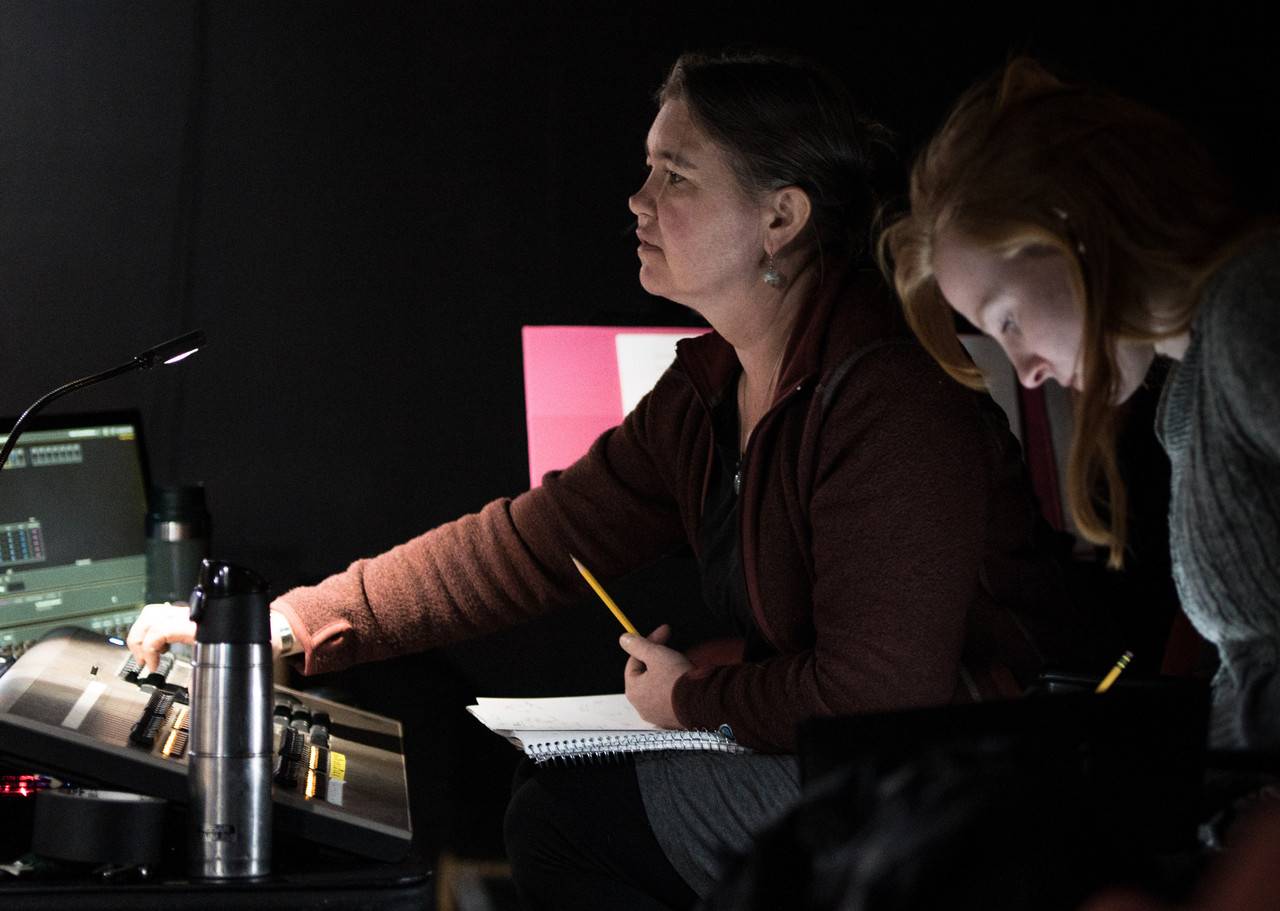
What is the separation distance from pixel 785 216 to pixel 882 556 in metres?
0.50

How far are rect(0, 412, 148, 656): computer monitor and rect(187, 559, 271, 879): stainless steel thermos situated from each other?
0.86 m

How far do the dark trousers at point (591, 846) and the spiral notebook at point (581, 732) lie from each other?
30 millimetres

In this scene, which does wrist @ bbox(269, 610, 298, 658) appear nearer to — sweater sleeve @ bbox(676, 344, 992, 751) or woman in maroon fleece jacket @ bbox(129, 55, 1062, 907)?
woman in maroon fleece jacket @ bbox(129, 55, 1062, 907)

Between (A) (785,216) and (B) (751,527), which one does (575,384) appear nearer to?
(A) (785,216)

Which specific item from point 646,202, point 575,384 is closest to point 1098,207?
point 646,202

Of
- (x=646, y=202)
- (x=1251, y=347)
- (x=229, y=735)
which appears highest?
(x=646, y=202)

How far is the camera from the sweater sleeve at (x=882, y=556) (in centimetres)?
152

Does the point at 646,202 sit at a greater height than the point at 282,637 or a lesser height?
greater

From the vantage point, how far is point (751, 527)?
5.59 ft

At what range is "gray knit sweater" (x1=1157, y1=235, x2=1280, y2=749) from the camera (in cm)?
100

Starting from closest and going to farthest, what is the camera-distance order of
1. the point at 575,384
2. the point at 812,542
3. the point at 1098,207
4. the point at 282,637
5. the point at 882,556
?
the point at 1098,207
the point at 882,556
the point at 812,542
the point at 282,637
the point at 575,384

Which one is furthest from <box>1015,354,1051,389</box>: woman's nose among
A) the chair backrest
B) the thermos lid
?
the chair backrest

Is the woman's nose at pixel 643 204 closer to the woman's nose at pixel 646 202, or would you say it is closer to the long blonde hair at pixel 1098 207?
the woman's nose at pixel 646 202

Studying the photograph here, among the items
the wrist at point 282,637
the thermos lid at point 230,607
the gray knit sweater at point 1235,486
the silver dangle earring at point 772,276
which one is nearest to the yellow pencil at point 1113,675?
the gray knit sweater at point 1235,486
